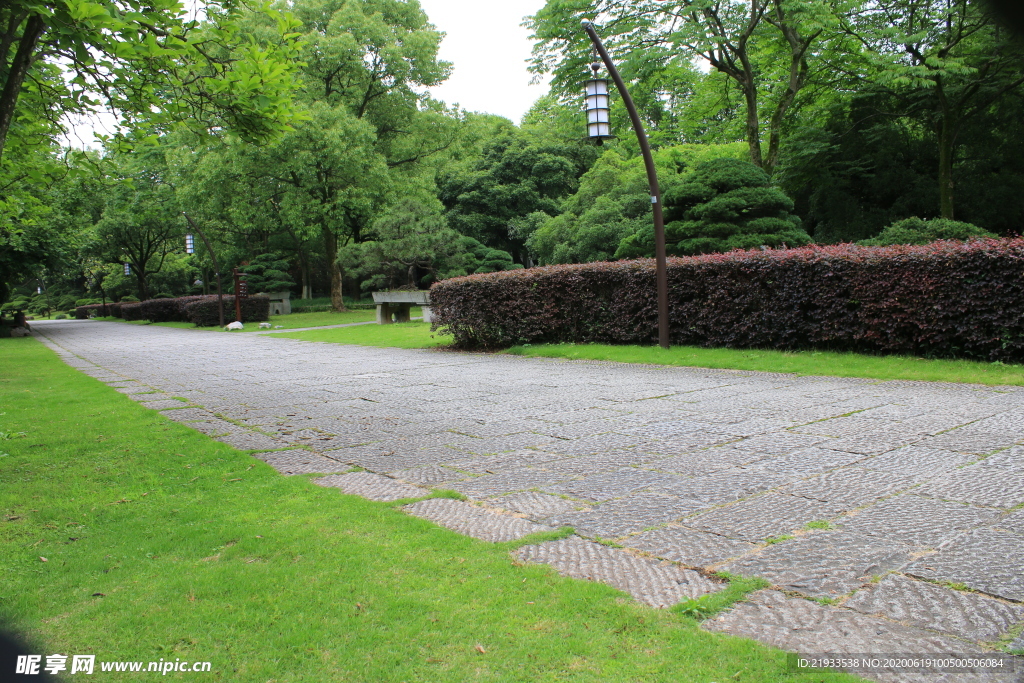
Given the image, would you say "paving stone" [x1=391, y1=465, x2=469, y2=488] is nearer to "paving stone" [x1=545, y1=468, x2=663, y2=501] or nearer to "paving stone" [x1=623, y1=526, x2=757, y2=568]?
"paving stone" [x1=545, y1=468, x2=663, y2=501]

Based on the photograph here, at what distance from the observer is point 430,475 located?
4254 mm

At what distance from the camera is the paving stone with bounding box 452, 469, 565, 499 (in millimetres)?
3840

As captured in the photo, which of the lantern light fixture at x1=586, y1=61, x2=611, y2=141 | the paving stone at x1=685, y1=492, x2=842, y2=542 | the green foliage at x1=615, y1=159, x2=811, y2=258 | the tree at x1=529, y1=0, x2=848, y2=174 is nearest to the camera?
the paving stone at x1=685, y1=492, x2=842, y2=542

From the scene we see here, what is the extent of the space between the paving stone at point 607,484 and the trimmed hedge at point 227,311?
25.2m

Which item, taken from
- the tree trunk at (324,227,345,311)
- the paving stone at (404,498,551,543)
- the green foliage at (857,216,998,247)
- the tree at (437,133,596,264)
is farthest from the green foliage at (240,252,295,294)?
the paving stone at (404,498,551,543)

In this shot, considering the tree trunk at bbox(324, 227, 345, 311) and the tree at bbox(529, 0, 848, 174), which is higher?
the tree at bbox(529, 0, 848, 174)

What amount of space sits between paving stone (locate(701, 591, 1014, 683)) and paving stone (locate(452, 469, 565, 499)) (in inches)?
66.3

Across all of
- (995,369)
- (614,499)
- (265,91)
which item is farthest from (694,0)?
(614,499)

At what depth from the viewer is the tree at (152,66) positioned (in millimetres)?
4820

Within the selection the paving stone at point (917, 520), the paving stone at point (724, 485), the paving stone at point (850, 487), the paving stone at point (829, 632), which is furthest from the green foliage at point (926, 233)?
the paving stone at point (829, 632)

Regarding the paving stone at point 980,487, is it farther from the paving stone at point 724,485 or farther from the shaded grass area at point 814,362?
the shaded grass area at point 814,362

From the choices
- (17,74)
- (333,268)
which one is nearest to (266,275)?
(333,268)

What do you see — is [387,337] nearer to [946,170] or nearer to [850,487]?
[850,487]

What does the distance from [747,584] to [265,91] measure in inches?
218
